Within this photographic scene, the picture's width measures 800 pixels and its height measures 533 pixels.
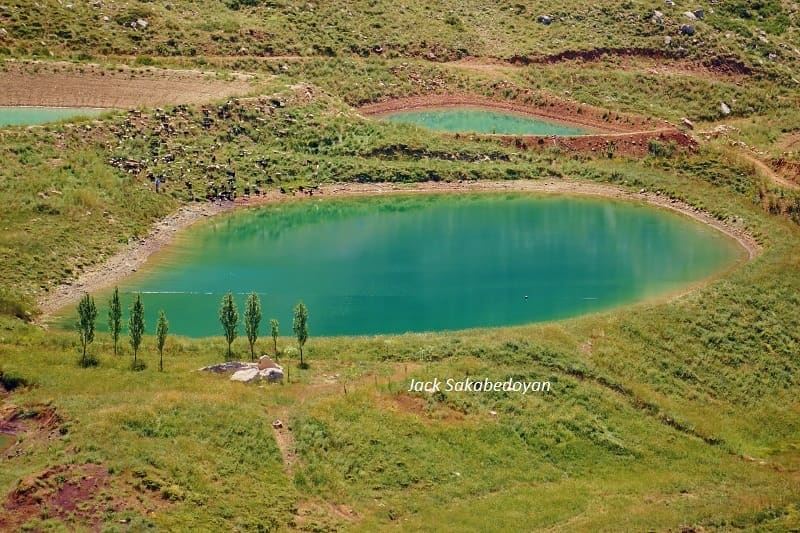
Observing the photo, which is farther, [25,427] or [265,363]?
[265,363]

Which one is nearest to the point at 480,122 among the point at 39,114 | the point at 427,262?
the point at 39,114

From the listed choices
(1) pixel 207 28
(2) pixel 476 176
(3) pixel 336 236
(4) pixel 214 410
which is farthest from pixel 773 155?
(4) pixel 214 410

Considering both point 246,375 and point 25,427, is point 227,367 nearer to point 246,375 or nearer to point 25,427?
point 246,375

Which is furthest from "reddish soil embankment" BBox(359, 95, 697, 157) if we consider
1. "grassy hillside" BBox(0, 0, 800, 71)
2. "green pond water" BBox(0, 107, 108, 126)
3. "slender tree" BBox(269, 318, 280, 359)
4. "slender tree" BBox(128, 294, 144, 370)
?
"slender tree" BBox(128, 294, 144, 370)

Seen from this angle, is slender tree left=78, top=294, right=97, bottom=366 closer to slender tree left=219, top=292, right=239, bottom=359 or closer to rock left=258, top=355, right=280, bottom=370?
slender tree left=219, top=292, right=239, bottom=359

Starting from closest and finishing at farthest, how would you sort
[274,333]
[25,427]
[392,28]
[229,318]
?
1. [25,427]
2. [229,318]
3. [274,333]
4. [392,28]
